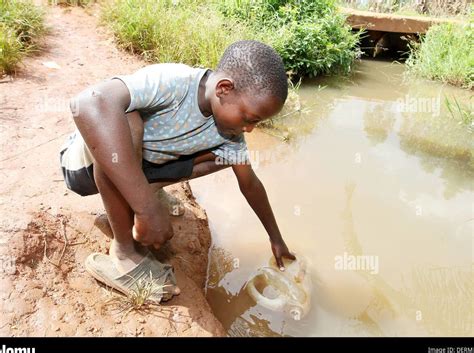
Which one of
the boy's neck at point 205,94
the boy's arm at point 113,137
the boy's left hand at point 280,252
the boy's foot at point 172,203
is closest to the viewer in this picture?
the boy's arm at point 113,137

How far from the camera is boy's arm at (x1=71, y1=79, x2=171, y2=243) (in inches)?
60.5

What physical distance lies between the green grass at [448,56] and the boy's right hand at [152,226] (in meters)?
4.87

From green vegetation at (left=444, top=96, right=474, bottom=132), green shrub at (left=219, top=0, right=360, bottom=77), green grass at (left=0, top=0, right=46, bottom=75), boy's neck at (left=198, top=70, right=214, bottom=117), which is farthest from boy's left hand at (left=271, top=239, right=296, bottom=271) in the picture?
green shrub at (left=219, top=0, right=360, bottom=77)

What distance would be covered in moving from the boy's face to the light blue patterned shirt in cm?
13

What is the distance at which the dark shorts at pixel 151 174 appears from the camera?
190 centimetres

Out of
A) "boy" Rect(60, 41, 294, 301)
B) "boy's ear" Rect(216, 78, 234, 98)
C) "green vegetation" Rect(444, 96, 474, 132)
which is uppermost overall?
"boy's ear" Rect(216, 78, 234, 98)

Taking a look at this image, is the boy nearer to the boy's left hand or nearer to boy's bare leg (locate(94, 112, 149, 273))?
boy's bare leg (locate(94, 112, 149, 273))

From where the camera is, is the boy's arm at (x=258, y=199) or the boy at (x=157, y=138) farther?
the boy's arm at (x=258, y=199)

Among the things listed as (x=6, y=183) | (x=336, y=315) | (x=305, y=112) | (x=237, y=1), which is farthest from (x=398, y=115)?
(x=6, y=183)

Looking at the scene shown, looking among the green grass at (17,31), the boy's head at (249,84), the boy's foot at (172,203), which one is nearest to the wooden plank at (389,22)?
the green grass at (17,31)

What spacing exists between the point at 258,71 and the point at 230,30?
361cm

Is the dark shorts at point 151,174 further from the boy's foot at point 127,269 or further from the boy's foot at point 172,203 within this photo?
the boy's foot at point 172,203

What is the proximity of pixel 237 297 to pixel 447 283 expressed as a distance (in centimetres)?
114
